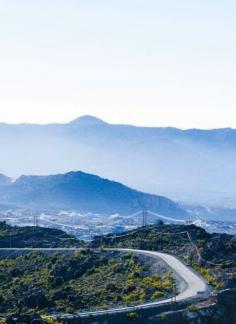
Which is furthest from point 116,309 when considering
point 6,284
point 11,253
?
point 11,253

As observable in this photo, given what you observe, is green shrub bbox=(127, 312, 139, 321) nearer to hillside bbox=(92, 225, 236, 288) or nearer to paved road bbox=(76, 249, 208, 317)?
paved road bbox=(76, 249, 208, 317)

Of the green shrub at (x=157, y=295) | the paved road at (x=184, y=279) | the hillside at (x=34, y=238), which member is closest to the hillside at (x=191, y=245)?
the paved road at (x=184, y=279)

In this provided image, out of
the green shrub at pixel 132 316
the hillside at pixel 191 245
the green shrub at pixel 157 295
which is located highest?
the hillside at pixel 191 245

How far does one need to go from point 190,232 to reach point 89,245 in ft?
31.0

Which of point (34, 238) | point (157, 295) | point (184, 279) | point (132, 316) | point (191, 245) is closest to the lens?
point (132, 316)

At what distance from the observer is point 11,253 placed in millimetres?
79562

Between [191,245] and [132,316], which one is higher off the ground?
[191,245]

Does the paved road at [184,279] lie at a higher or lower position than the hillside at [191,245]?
lower

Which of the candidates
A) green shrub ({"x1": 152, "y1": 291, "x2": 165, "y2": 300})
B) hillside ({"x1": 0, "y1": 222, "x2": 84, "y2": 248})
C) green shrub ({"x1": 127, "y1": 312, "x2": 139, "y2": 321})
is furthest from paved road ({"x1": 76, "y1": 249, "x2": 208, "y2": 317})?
hillside ({"x1": 0, "y1": 222, "x2": 84, "y2": 248})

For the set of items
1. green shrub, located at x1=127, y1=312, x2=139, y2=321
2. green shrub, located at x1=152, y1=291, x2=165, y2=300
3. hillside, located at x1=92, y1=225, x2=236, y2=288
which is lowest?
green shrub, located at x1=127, y1=312, x2=139, y2=321

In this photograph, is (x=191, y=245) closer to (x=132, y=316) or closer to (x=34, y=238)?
(x=34, y=238)

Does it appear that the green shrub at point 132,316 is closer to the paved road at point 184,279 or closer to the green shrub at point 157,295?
the paved road at point 184,279

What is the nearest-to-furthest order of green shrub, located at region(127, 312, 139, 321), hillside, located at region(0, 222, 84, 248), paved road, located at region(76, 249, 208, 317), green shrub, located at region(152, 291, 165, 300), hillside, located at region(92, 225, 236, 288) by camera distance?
green shrub, located at region(127, 312, 139, 321) < paved road, located at region(76, 249, 208, 317) < green shrub, located at region(152, 291, 165, 300) < hillside, located at region(92, 225, 236, 288) < hillside, located at region(0, 222, 84, 248)

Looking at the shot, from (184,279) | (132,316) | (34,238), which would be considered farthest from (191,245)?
(132,316)
